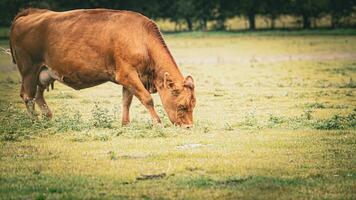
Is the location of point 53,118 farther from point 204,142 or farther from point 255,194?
point 255,194

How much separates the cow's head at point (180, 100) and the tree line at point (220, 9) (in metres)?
52.4

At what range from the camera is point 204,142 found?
44.6 ft

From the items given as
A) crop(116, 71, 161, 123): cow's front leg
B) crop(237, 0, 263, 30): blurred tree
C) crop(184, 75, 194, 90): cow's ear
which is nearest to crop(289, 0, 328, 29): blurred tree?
crop(237, 0, 263, 30): blurred tree

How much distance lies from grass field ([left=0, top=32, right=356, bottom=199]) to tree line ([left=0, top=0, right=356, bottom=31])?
45.6 meters

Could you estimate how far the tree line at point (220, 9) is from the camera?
2749 inches

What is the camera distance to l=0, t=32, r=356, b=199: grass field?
32.9ft

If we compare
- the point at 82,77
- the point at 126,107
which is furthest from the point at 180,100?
the point at 82,77

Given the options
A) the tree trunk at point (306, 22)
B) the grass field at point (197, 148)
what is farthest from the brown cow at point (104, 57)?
the tree trunk at point (306, 22)

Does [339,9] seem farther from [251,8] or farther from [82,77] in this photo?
[82,77]

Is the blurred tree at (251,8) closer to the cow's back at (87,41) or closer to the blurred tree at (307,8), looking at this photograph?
the blurred tree at (307,8)

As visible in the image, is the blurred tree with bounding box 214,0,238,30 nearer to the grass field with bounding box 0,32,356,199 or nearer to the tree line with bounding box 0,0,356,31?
the tree line with bounding box 0,0,356,31

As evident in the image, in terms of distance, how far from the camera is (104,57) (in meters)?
15.7

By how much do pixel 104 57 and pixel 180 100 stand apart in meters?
2.01

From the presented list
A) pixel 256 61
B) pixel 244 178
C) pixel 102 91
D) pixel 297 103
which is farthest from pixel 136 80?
pixel 256 61
